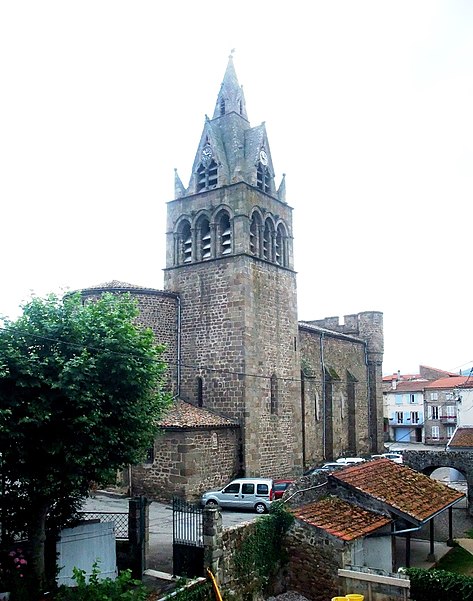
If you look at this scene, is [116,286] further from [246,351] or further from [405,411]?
[405,411]

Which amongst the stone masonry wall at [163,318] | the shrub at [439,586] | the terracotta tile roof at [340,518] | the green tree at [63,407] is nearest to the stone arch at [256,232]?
the stone masonry wall at [163,318]

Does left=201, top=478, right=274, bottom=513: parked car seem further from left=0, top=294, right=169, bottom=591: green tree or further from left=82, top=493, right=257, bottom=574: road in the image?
left=0, top=294, right=169, bottom=591: green tree

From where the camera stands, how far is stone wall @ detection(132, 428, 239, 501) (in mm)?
22328

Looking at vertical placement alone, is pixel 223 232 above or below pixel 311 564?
above

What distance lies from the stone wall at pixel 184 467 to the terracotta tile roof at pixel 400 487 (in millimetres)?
6573

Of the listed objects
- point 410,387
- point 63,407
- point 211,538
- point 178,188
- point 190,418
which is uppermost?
point 178,188

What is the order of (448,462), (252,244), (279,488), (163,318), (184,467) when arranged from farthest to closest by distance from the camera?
(448,462), (252,244), (163,318), (279,488), (184,467)

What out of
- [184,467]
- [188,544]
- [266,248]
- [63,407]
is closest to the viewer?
[63,407]

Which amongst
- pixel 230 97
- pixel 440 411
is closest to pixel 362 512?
pixel 230 97

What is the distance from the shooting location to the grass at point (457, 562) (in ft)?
58.9

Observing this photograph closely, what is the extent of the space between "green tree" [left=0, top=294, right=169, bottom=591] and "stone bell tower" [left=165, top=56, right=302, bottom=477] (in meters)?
11.6

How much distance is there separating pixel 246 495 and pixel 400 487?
19.0 ft

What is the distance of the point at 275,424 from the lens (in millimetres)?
27312

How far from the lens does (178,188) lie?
29.6m
